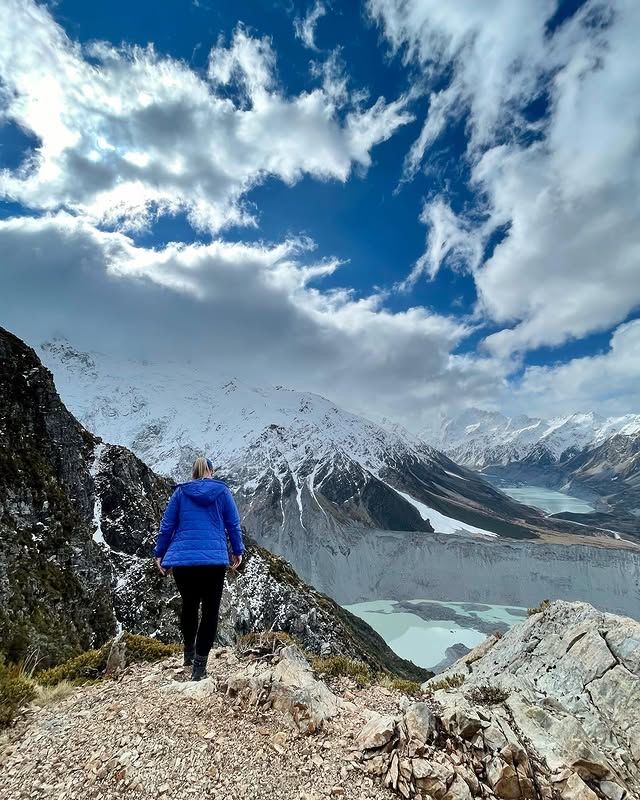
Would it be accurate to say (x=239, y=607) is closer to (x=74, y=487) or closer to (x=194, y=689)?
(x=74, y=487)

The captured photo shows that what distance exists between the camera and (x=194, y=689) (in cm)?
596

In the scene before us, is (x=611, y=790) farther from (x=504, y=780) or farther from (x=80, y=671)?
(x=80, y=671)

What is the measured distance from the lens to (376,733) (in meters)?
5.09

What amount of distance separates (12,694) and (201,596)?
2941mm

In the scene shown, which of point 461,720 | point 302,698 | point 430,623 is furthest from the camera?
point 430,623

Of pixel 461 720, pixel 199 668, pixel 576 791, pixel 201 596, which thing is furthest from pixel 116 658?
pixel 576 791

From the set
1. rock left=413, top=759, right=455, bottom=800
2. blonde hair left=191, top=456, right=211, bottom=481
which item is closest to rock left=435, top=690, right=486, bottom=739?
rock left=413, top=759, right=455, bottom=800

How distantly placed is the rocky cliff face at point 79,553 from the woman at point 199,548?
15.4 meters

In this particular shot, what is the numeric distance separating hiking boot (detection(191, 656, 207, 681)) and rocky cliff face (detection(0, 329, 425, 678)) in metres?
15.0

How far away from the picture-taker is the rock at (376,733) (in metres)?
4.97

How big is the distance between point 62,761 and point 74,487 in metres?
35.4

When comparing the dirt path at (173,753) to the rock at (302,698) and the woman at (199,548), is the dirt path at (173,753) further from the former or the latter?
the woman at (199,548)

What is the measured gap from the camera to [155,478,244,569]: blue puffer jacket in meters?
6.11

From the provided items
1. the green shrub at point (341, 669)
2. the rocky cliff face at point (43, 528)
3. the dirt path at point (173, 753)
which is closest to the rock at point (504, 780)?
the dirt path at point (173, 753)
